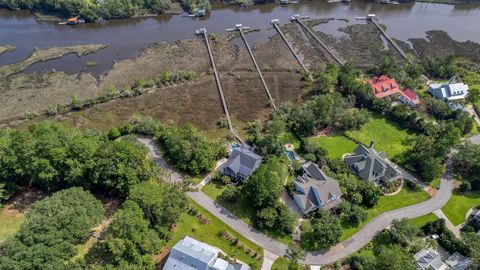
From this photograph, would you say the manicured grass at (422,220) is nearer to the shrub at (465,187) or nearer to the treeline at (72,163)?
the shrub at (465,187)

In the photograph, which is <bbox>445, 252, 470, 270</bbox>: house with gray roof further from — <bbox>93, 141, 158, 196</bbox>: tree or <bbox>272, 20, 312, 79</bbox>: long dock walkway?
<bbox>272, 20, 312, 79</bbox>: long dock walkway

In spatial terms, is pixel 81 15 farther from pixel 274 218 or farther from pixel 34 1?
pixel 274 218

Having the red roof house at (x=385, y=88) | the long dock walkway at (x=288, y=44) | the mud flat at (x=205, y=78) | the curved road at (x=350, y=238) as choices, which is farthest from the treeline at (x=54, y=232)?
the red roof house at (x=385, y=88)

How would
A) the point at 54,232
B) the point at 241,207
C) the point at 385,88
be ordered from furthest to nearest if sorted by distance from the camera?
the point at 385,88 < the point at 241,207 < the point at 54,232

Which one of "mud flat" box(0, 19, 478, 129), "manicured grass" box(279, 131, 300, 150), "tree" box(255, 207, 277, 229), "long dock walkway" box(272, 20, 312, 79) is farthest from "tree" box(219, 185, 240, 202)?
"long dock walkway" box(272, 20, 312, 79)

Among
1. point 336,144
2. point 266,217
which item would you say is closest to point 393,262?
point 266,217

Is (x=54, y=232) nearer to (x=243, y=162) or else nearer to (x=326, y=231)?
(x=243, y=162)

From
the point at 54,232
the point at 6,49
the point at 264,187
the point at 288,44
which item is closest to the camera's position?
the point at 54,232

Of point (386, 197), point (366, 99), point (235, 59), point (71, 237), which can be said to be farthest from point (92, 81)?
point (386, 197)

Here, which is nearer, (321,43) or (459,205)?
(459,205)
